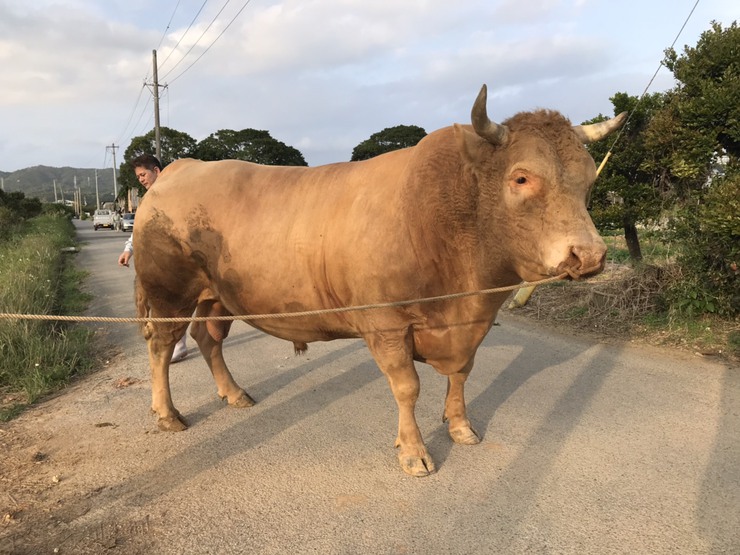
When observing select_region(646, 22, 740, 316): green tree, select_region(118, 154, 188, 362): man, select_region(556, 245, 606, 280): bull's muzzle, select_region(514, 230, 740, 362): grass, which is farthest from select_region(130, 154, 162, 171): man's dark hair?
select_region(646, 22, 740, 316): green tree

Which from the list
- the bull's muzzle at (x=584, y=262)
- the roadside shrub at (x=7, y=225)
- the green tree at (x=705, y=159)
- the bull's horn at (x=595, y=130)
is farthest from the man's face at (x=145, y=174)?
the roadside shrub at (x=7, y=225)

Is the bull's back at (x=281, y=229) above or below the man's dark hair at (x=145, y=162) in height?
below

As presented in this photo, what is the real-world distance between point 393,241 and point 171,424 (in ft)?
7.24

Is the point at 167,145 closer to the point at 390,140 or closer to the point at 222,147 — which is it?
the point at 222,147

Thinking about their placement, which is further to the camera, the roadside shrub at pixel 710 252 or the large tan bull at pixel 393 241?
the roadside shrub at pixel 710 252

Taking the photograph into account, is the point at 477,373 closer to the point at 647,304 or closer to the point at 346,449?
the point at 346,449

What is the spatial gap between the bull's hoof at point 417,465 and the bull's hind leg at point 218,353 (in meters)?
1.65

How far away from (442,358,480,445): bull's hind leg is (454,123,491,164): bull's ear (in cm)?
145

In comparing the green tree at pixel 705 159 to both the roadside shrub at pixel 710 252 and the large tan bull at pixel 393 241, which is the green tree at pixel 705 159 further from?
the large tan bull at pixel 393 241

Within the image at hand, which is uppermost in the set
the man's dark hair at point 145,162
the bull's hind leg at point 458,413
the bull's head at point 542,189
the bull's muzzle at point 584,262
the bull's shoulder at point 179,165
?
the man's dark hair at point 145,162

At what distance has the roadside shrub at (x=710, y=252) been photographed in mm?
4879

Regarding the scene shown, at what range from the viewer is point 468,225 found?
2898 mm

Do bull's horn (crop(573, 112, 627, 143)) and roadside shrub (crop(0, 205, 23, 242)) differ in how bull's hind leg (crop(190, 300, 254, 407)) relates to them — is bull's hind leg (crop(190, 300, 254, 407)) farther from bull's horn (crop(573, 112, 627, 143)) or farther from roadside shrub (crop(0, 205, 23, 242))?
roadside shrub (crop(0, 205, 23, 242))

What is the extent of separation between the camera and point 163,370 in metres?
4.00
